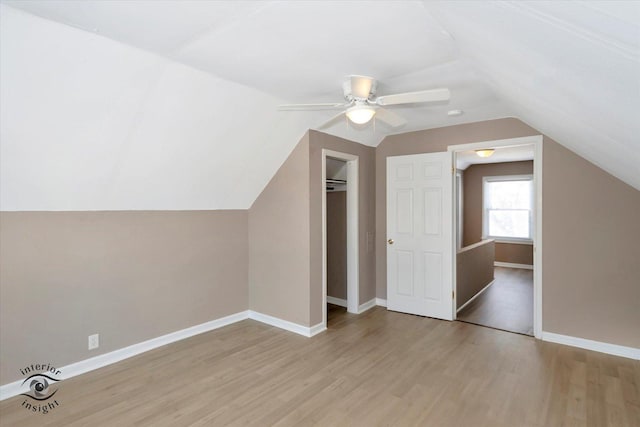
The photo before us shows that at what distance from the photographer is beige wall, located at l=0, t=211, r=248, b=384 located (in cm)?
262

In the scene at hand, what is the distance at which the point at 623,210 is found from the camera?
317cm

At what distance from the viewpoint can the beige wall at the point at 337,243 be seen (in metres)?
4.77

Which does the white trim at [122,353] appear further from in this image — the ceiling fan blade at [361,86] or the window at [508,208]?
the window at [508,208]

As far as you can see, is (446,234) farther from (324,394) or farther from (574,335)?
(324,394)

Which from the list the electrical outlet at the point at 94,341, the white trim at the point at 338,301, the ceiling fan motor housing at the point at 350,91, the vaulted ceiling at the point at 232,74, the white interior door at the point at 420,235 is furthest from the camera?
the white trim at the point at 338,301

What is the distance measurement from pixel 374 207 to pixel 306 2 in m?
3.40

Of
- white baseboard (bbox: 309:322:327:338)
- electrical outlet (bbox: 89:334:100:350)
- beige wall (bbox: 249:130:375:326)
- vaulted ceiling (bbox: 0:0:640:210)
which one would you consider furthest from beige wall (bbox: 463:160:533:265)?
electrical outlet (bbox: 89:334:100:350)

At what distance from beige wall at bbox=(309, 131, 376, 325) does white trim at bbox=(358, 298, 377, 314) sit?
0.05m

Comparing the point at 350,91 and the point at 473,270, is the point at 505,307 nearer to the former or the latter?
the point at 473,270

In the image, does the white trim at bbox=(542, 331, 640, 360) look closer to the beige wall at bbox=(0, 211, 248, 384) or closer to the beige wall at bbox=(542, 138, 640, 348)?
the beige wall at bbox=(542, 138, 640, 348)

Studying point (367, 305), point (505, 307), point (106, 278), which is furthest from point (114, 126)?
point (505, 307)

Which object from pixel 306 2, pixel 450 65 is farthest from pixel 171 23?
pixel 450 65

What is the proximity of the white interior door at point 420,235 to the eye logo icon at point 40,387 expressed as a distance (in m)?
3.73

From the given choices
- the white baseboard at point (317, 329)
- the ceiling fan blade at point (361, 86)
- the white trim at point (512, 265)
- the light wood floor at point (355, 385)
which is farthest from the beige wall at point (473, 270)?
the ceiling fan blade at point (361, 86)
